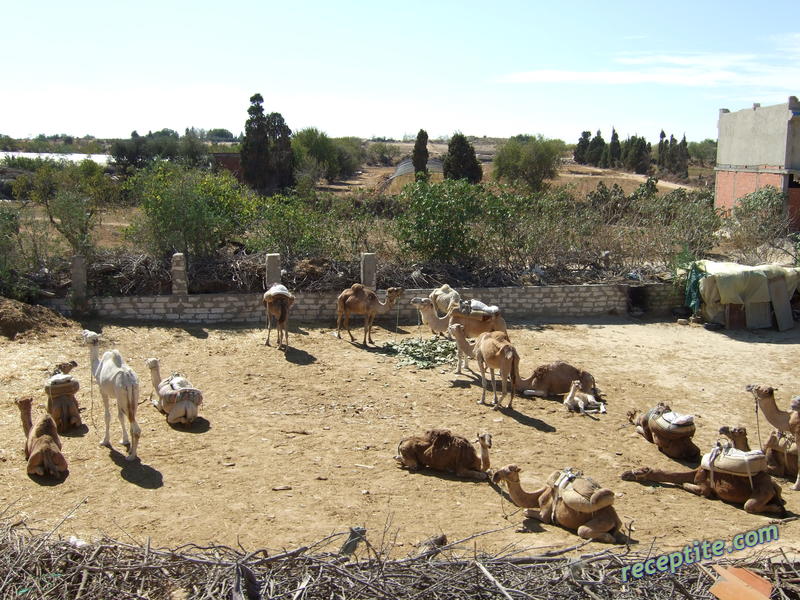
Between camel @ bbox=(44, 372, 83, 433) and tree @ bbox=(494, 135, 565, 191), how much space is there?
40.3 m

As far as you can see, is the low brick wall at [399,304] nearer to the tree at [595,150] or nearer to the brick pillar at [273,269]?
the brick pillar at [273,269]

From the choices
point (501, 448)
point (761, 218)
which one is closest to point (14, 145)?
point (761, 218)

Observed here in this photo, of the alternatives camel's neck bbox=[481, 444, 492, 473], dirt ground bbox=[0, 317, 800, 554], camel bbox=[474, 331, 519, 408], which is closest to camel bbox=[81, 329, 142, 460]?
dirt ground bbox=[0, 317, 800, 554]

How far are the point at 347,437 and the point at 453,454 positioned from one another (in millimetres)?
1837

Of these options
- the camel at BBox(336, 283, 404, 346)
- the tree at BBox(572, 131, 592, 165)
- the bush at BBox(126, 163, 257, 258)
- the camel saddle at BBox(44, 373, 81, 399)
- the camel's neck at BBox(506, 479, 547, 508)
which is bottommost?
the camel's neck at BBox(506, 479, 547, 508)

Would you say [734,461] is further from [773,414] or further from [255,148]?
[255,148]

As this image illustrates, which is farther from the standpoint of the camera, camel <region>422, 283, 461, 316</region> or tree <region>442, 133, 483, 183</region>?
tree <region>442, 133, 483, 183</region>

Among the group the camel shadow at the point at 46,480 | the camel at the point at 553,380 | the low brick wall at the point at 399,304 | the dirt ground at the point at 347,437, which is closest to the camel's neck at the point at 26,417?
the dirt ground at the point at 347,437

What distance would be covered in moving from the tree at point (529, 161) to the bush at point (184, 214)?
31721 millimetres

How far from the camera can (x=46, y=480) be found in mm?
8180

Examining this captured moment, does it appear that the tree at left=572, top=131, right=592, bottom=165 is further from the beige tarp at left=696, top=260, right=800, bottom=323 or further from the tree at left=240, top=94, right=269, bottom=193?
the beige tarp at left=696, top=260, right=800, bottom=323

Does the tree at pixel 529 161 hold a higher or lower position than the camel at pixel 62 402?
higher

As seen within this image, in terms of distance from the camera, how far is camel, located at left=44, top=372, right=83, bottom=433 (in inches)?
373

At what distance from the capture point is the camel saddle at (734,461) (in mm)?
7828
